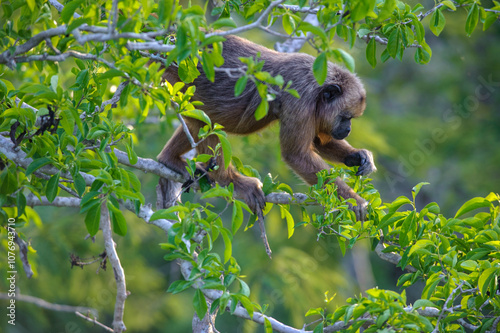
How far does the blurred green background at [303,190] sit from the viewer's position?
921 cm

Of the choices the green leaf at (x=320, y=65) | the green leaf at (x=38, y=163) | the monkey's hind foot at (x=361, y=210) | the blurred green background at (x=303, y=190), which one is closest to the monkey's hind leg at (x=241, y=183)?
the monkey's hind foot at (x=361, y=210)

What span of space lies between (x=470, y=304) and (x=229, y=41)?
132 inches

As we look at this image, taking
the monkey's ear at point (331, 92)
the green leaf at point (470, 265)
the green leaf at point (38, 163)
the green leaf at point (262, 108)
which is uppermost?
the green leaf at point (262, 108)

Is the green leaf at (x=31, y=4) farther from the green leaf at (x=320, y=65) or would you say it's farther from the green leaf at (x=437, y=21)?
the green leaf at (x=437, y=21)

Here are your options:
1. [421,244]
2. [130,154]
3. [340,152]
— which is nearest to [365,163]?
[340,152]

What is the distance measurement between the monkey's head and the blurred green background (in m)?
1.41

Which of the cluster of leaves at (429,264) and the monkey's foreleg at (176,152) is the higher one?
the cluster of leaves at (429,264)

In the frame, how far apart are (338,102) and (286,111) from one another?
0.63 metres

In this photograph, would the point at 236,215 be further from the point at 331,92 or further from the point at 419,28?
the point at 331,92

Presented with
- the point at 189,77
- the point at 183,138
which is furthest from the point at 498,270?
the point at 183,138

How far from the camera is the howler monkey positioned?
490 cm

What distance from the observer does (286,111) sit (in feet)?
16.1

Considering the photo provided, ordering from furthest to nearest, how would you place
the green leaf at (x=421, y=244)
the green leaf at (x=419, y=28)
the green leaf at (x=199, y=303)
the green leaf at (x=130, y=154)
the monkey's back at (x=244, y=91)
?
the monkey's back at (x=244, y=91), the green leaf at (x=419, y=28), the green leaf at (x=421, y=244), the green leaf at (x=130, y=154), the green leaf at (x=199, y=303)

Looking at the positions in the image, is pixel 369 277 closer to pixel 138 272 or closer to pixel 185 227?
pixel 138 272
